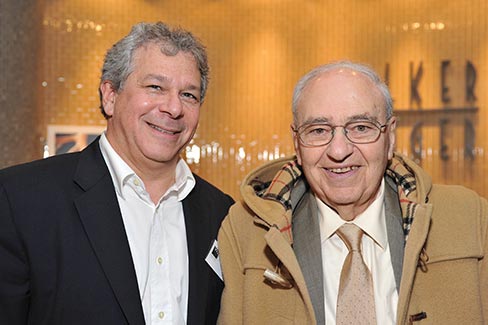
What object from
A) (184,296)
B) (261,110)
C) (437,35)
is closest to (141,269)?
(184,296)

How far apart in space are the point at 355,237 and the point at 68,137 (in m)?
2.80

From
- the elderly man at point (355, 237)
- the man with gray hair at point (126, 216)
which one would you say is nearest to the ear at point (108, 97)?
the man with gray hair at point (126, 216)

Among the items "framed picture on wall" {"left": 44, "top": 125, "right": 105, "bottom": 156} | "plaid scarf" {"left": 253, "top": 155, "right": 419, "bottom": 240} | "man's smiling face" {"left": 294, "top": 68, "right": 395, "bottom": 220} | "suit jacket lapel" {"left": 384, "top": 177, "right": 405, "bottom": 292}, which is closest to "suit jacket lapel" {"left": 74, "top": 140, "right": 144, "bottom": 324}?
"plaid scarf" {"left": 253, "top": 155, "right": 419, "bottom": 240}

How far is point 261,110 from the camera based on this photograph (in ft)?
15.6

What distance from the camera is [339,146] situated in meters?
2.11

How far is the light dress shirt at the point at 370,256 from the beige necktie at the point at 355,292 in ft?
0.08

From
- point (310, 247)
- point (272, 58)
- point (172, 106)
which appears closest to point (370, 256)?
point (310, 247)

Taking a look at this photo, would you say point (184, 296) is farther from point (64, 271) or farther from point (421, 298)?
point (421, 298)

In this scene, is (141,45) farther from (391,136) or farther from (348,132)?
(391,136)

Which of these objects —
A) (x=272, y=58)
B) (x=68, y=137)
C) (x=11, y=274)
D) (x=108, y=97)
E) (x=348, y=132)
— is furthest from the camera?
(x=272, y=58)

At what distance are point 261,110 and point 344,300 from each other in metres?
2.79

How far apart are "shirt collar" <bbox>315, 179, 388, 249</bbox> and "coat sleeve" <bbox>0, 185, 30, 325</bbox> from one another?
0.90 m

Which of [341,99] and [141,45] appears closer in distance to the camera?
[341,99]

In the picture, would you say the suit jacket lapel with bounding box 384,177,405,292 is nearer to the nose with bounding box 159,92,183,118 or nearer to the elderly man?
the elderly man
